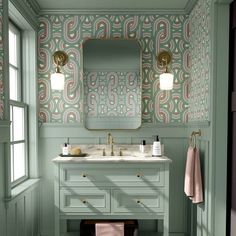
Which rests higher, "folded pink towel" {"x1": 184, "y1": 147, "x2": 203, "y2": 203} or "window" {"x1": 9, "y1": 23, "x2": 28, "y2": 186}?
"window" {"x1": 9, "y1": 23, "x2": 28, "y2": 186}

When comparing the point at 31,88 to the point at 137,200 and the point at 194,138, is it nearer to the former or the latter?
the point at 137,200

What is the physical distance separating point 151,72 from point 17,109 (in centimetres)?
147

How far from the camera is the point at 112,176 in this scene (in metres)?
2.69

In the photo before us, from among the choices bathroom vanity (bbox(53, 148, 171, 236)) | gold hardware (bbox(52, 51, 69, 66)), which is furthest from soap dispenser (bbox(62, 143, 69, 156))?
gold hardware (bbox(52, 51, 69, 66))

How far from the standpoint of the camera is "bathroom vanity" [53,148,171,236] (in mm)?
2680

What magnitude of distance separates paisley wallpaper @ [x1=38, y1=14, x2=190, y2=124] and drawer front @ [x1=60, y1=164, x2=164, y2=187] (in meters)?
0.71

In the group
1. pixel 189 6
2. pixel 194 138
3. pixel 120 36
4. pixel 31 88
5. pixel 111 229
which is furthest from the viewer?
pixel 120 36

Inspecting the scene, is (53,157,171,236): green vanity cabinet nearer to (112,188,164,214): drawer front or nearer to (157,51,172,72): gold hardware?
(112,188,164,214): drawer front

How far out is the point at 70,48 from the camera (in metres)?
3.21

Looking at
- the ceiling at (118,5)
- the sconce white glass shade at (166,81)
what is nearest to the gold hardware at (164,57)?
the sconce white glass shade at (166,81)

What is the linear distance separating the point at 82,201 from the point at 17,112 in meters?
1.09

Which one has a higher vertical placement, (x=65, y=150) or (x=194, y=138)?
(x=194, y=138)

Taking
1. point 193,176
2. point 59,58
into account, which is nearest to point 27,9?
point 59,58

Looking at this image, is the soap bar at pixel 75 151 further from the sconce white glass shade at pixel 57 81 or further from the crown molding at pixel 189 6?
the crown molding at pixel 189 6
